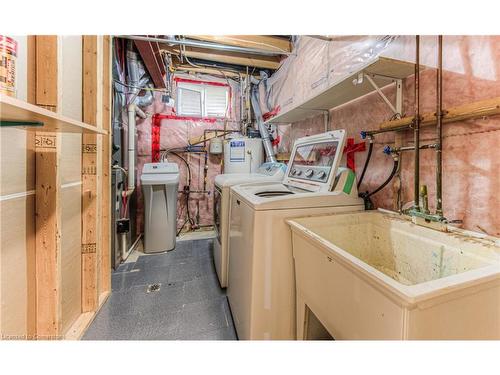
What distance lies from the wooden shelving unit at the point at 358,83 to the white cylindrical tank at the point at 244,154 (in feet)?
3.56

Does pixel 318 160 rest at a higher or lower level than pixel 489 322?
higher

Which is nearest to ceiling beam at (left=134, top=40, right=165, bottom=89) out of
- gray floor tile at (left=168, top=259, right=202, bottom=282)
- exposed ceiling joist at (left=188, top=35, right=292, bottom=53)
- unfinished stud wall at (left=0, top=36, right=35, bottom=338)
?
exposed ceiling joist at (left=188, top=35, right=292, bottom=53)

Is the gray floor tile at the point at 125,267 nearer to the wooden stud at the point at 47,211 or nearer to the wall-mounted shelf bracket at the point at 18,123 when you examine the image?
the wooden stud at the point at 47,211

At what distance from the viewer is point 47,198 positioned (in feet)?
3.67

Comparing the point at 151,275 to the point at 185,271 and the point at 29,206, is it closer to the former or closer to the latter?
the point at 185,271

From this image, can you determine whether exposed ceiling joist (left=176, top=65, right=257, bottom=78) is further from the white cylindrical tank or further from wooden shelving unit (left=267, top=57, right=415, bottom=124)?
wooden shelving unit (left=267, top=57, right=415, bottom=124)

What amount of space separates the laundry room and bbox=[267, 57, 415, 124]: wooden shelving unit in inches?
0.5

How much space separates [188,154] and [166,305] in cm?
247

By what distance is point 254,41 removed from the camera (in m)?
2.89

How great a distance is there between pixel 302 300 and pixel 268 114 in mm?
3009

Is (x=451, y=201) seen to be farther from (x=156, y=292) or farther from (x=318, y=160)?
(x=156, y=292)

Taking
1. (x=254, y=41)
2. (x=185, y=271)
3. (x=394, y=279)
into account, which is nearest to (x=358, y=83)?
(x=394, y=279)

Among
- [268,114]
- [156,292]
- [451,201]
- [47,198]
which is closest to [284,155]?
[268,114]

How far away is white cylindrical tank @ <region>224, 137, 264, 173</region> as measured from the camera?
316cm
